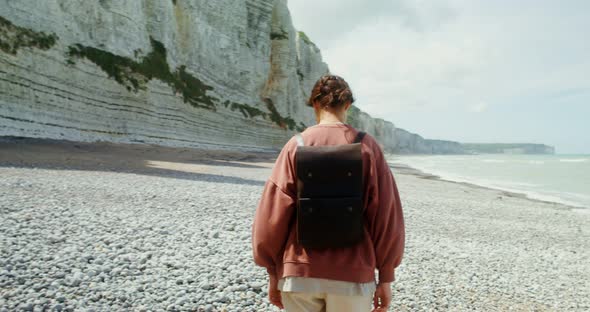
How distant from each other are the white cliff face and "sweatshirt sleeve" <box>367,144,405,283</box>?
63.3ft

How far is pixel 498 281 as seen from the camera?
19.7ft

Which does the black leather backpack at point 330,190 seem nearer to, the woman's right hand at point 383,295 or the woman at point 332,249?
the woman at point 332,249

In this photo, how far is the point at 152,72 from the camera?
1077 inches

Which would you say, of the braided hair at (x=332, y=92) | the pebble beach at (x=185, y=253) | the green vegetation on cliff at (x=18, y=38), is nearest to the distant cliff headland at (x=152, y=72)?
the green vegetation on cliff at (x=18, y=38)

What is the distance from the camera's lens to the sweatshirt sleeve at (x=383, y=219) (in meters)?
2.15

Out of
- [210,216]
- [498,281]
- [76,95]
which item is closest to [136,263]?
[210,216]

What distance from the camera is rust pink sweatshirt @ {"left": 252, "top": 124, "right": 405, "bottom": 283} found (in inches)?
82.9

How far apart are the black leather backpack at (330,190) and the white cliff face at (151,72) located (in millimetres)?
19089

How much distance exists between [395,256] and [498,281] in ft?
16.4

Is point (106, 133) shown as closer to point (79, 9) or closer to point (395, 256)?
point (79, 9)

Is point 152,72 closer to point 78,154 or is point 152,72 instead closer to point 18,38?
point 18,38

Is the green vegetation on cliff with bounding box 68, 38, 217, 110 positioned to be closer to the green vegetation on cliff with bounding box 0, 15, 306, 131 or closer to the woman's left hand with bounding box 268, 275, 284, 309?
the green vegetation on cliff with bounding box 0, 15, 306, 131

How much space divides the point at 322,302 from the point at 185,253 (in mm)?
3629

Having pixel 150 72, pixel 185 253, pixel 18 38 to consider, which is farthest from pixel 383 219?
pixel 150 72
